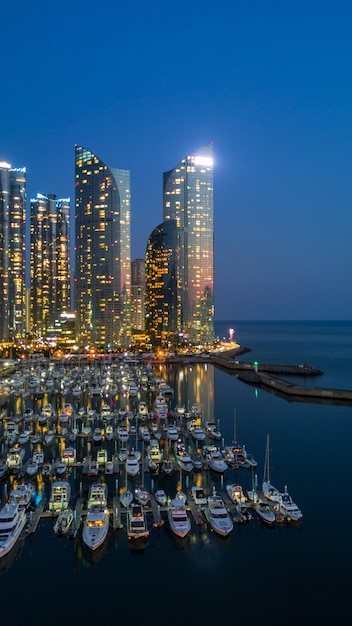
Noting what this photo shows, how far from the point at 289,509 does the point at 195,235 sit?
4383 inches

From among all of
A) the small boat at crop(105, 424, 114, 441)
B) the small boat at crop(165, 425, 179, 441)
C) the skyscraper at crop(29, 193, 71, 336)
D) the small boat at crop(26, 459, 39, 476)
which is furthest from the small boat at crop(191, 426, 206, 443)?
the skyscraper at crop(29, 193, 71, 336)

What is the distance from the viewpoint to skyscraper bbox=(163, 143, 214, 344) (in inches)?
4919

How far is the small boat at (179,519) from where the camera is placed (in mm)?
19797

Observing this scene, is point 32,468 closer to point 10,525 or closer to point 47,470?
point 47,470

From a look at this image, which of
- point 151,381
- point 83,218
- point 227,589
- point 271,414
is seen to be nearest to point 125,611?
point 227,589

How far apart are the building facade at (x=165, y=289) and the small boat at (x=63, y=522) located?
101m

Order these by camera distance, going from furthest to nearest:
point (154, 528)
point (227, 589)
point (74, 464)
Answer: point (74, 464) → point (154, 528) → point (227, 589)

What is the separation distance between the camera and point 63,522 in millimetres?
20172

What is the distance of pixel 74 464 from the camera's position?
28.7 metres

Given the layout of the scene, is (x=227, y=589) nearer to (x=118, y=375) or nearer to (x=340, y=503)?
(x=340, y=503)

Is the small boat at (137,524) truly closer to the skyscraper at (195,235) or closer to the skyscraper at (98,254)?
the skyscraper at (98,254)

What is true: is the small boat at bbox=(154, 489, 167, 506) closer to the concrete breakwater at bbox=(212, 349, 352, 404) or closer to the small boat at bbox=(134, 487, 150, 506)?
the small boat at bbox=(134, 487, 150, 506)

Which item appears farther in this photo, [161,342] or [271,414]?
[161,342]

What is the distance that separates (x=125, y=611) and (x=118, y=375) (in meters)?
53.9
